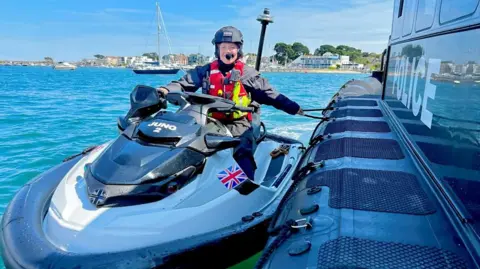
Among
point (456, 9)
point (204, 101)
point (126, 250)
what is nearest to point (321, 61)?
point (204, 101)

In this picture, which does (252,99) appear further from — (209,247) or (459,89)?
(459,89)

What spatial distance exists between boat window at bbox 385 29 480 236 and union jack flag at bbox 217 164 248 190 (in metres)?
1.20

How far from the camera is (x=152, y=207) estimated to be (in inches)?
83.3

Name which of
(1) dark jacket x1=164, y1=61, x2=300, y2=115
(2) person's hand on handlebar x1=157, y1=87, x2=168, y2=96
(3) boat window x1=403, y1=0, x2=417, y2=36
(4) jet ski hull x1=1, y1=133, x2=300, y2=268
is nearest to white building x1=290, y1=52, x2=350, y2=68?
(3) boat window x1=403, y1=0, x2=417, y2=36

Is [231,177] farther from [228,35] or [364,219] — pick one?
[228,35]

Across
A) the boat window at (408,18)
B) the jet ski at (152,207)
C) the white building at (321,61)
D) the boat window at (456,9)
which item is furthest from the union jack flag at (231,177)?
the white building at (321,61)

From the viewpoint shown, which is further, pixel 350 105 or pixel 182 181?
pixel 350 105

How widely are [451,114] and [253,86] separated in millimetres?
1905

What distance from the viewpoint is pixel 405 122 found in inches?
118

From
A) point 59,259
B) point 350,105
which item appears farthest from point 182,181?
point 350,105

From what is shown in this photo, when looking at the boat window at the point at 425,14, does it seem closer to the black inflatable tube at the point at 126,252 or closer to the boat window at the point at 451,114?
the boat window at the point at 451,114

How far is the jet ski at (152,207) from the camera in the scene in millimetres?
1942

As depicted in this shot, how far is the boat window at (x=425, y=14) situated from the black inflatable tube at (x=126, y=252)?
168 cm

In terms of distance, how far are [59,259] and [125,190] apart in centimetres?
48
